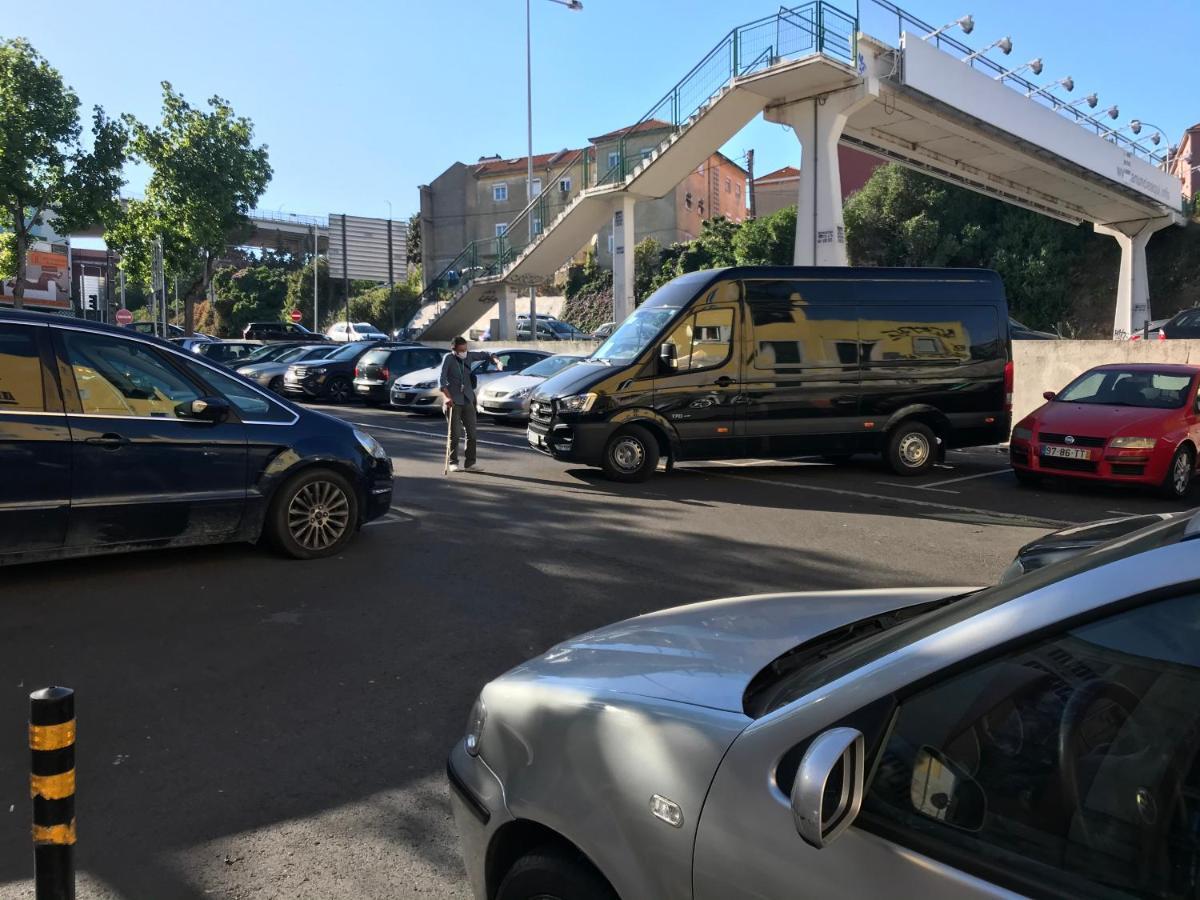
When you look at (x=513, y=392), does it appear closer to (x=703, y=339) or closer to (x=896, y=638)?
(x=703, y=339)

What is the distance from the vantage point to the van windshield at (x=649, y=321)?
35.7 ft

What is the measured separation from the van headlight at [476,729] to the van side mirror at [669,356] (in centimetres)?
846

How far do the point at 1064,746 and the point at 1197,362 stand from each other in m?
14.0

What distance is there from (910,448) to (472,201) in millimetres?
58646

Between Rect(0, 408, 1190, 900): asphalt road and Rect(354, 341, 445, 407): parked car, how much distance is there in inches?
427

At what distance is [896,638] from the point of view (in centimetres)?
192

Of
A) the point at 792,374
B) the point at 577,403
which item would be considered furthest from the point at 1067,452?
the point at 577,403

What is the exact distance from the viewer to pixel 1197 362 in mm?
13031

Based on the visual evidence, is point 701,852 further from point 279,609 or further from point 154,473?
point 154,473

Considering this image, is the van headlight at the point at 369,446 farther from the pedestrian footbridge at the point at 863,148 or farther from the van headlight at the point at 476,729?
the pedestrian footbridge at the point at 863,148

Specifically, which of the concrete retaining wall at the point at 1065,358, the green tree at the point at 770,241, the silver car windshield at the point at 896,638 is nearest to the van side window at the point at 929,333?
the concrete retaining wall at the point at 1065,358

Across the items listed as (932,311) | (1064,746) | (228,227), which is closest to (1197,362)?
(932,311)

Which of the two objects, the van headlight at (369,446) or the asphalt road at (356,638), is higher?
the van headlight at (369,446)

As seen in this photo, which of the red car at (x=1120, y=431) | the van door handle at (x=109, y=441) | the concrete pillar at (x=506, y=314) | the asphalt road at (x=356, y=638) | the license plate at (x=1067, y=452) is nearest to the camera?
the asphalt road at (x=356, y=638)
